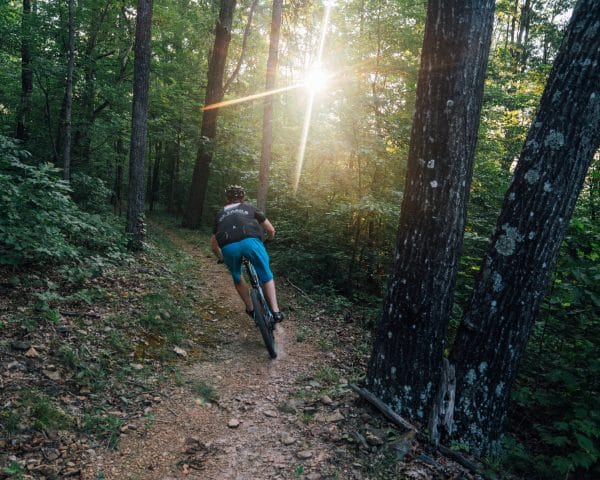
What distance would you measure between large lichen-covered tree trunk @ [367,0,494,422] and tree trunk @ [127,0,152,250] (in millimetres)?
6933

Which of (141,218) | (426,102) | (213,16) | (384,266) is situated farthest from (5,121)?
(426,102)

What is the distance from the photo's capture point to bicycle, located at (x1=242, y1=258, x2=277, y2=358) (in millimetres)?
5180

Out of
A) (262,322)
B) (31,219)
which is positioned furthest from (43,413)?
(31,219)

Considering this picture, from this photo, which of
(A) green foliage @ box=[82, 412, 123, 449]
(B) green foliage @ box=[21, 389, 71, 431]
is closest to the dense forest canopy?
(B) green foliage @ box=[21, 389, 71, 431]

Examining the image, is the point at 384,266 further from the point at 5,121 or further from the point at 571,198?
the point at 5,121

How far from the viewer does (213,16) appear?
42.8ft

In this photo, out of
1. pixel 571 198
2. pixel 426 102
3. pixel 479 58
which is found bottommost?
pixel 571 198

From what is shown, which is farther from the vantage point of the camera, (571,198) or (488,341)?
(488,341)

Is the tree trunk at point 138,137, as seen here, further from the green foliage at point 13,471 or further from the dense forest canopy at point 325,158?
the green foliage at point 13,471

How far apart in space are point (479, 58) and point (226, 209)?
145 inches

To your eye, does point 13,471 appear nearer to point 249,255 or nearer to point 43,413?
point 43,413

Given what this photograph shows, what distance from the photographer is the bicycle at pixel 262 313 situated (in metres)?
5.18

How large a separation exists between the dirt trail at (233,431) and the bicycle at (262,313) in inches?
10.5

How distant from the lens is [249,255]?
17.5 ft
